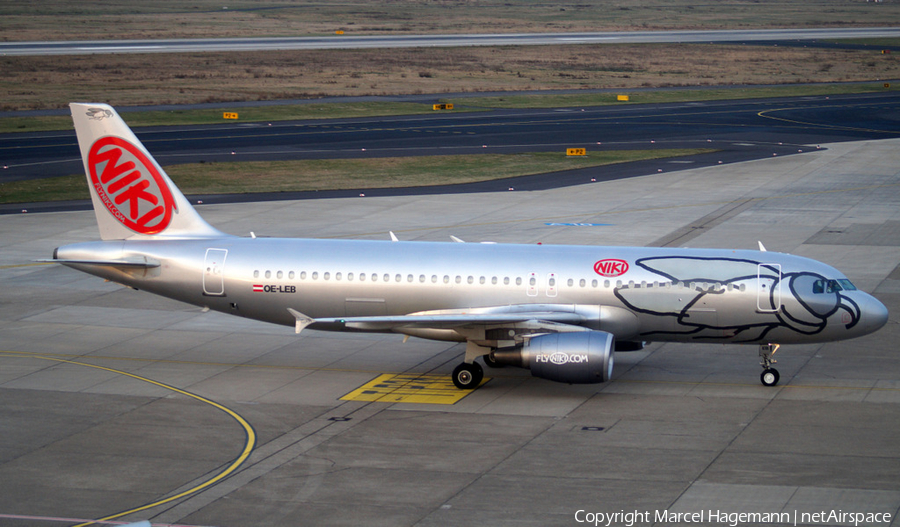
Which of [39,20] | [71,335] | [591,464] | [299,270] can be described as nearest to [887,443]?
[591,464]

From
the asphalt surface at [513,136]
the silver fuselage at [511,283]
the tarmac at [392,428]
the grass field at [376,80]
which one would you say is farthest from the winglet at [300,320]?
the grass field at [376,80]

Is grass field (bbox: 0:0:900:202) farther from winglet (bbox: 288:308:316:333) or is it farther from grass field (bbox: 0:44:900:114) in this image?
winglet (bbox: 288:308:316:333)

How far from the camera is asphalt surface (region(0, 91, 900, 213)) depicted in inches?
2675

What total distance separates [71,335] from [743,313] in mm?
22901

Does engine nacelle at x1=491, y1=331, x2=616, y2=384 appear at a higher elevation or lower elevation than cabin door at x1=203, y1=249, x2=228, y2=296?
lower

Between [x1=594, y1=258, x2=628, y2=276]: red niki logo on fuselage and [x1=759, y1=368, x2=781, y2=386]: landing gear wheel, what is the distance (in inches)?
206

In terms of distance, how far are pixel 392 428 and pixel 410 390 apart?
341 cm

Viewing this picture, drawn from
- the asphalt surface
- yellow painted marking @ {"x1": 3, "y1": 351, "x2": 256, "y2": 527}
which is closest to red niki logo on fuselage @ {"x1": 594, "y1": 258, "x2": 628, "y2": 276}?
yellow painted marking @ {"x1": 3, "y1": 351, "x2": 256, "y2": 527}

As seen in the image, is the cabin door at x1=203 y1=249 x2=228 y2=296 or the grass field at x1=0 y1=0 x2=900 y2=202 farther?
the grass field at x1=0 y1=0 x2=900 y2=202

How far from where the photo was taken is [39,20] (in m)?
192

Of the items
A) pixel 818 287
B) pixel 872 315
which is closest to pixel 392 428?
pixel 818 287

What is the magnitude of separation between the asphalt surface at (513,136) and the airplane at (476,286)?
87.0ft

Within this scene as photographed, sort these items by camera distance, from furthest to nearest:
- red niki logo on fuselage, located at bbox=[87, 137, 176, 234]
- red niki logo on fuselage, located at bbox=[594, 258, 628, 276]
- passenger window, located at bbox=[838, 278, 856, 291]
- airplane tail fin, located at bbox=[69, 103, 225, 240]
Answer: red niki logo on fuselage, located at bbox=[87, 137, 176, 234]
airplane tail fin, located at bbox=[69, 103, 225, 240]
red niki logo on fuselage, located at bbox=[594, 258, 628, 276]
passenger window, located at bbox=[838, 278, 856, 291]

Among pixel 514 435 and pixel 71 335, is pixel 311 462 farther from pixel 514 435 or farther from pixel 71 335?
pixel 71 335
